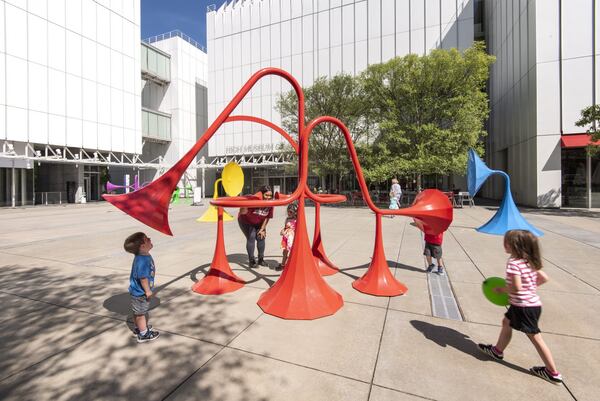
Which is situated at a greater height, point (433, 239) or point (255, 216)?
point (255, 216)

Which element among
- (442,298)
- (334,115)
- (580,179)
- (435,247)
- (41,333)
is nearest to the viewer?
(41,333)

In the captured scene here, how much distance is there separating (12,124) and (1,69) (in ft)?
12.4

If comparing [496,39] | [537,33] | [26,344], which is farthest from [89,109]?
[496,39]

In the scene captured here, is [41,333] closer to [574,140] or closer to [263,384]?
[263,384]

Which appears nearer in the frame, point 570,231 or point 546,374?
point 546,374

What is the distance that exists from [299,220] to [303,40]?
111 feet

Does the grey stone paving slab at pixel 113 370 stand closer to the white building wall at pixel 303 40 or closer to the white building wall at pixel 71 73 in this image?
the white building wall at pixel 303 40

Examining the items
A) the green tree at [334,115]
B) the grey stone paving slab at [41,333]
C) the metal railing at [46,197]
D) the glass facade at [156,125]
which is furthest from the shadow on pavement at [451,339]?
the glass facade at [156,125]

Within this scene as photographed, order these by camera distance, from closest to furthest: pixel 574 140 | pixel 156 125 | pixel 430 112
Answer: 1. pixel 574 140
2. pixel 430 112
3. pixel 156 125

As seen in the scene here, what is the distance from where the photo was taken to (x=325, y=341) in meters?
3.26

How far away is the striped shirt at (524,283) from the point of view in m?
2.63

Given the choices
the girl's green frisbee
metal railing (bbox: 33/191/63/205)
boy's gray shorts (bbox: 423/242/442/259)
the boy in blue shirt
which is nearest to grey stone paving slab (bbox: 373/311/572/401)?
the girl's green frisbee

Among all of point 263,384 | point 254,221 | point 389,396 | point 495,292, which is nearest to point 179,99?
point 254,221

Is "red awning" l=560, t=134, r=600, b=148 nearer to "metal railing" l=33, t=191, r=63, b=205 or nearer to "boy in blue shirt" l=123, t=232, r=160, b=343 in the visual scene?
"boy in blue shirt" l=123, t=232, r=160, b=343
